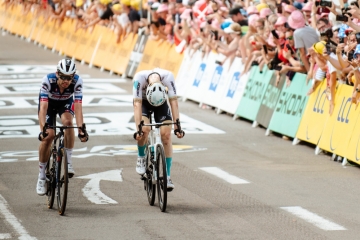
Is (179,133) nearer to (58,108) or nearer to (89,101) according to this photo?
(58,108)

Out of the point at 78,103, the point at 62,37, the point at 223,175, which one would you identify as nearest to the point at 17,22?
the point at 62,37

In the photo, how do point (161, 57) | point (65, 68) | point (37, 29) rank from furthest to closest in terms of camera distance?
point (37, 29), point (161, 57), point (65, 68)

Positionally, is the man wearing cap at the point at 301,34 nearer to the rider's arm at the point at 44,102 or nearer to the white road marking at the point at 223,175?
the white road marking at the point at 223,175

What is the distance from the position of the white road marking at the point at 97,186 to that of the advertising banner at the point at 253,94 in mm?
6005

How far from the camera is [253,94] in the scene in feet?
66.0

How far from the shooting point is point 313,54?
16781 millimetres

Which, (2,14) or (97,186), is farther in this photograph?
(2,14)

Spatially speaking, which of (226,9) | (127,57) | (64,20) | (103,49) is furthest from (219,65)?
(64,20)

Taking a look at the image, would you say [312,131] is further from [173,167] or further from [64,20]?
[64,20]

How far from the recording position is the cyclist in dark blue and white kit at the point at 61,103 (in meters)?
11.3

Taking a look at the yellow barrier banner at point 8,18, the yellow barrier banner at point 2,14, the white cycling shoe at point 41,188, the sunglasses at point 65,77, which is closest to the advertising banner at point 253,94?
the white cycling shoe at point 41,188

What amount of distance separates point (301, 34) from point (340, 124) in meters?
2.30

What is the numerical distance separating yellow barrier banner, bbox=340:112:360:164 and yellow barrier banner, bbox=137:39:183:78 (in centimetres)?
993

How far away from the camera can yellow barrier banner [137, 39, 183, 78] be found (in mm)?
24958
